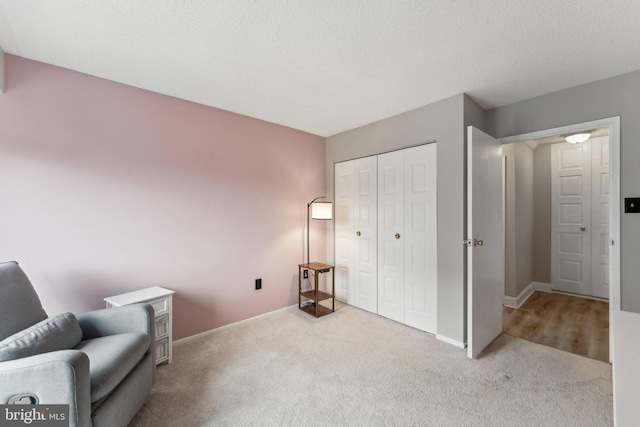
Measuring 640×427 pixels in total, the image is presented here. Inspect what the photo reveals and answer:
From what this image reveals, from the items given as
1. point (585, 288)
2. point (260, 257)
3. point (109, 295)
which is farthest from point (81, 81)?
point (585, 288)

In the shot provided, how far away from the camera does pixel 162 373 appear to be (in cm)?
206

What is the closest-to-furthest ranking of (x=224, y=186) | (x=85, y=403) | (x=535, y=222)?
(x=85, y=403), (x=224, y=186), (x=535, y=222)

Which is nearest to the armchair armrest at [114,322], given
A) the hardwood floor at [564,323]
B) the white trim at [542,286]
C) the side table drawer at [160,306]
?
the side table drawer at [160,306]

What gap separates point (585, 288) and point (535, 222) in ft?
3.61

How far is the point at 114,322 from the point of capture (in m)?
1.76

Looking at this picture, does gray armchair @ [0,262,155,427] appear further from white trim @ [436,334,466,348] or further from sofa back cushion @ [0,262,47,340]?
white trim @ [436,334,466,348]

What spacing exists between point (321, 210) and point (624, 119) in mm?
2786

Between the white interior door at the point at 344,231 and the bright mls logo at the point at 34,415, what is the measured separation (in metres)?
2.85

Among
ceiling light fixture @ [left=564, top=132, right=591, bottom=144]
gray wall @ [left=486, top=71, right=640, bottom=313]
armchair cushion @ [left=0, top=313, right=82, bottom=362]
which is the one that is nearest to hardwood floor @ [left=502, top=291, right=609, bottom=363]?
gray wall @ [left=486, top=71, right=640, bottom=313]

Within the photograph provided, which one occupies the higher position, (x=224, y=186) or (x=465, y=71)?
(x=465, y=71)

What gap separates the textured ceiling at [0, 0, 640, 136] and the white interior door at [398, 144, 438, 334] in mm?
675

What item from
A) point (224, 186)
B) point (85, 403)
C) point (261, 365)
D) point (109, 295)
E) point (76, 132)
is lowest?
point (261, 365)

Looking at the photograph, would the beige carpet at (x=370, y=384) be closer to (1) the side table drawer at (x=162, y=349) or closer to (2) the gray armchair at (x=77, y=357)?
(1) the side table drawer at (x=162, y=349)

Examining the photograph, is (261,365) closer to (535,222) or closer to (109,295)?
(109,295)
